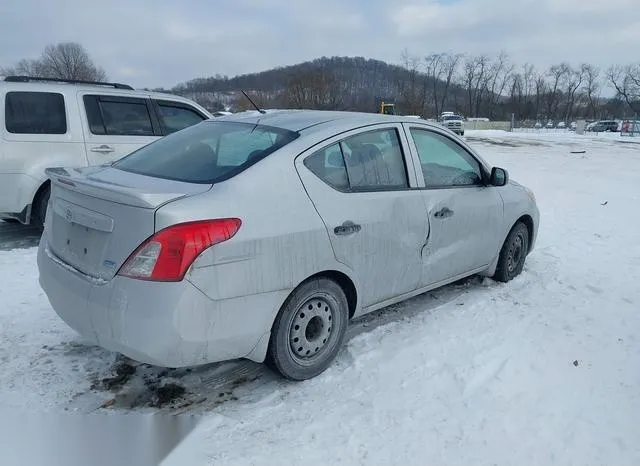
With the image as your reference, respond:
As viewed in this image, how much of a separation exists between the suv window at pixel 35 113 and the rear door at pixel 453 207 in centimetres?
450

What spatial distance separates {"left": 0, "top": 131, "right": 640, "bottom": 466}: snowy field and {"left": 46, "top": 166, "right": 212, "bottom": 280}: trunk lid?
0.84m

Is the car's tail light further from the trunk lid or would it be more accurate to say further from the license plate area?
the license plate area

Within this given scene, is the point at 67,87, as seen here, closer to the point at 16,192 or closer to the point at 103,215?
the point at 16,192

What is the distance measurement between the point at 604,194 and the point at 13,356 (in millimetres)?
11074

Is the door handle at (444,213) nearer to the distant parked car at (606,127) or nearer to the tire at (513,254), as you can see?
the tire at (513,254)

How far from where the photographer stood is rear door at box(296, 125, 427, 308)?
10.4 feet

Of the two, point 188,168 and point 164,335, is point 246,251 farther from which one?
point 188,168

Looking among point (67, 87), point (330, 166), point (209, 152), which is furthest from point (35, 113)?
point (330, 166)

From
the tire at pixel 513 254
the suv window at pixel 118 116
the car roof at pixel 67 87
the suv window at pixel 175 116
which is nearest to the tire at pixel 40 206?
the suv window at pixel 118 116

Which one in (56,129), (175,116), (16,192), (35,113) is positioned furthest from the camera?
(175,116)

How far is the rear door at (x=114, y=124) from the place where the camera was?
640 centimetres

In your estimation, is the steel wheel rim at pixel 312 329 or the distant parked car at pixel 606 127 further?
the distant parked car at pixel 606 127

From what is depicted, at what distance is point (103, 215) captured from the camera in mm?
2711

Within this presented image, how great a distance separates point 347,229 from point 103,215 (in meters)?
1.41
